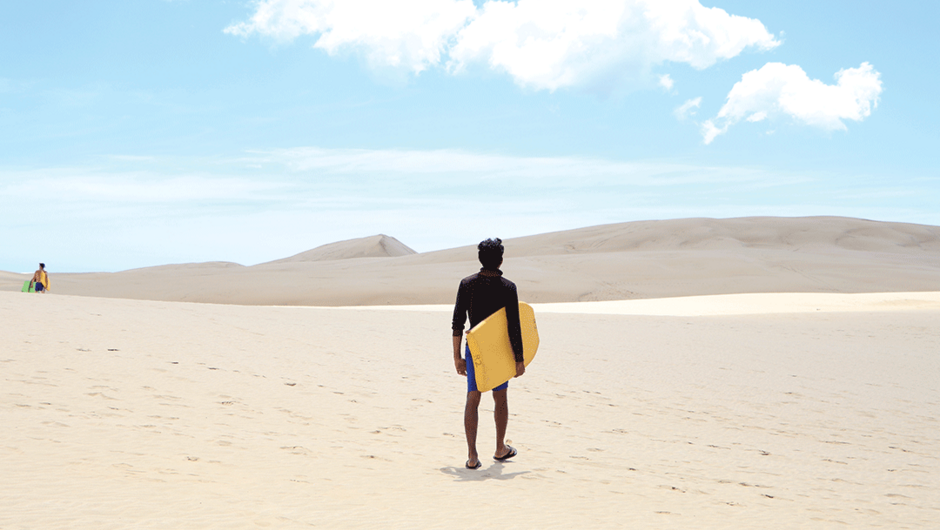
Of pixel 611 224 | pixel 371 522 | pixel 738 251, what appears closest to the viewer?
pixel 371 522

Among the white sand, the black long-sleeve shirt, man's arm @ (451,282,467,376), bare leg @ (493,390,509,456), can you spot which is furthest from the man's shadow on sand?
the black long-sleeve shirt

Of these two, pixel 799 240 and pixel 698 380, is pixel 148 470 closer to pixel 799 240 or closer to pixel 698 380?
pixel 698 380

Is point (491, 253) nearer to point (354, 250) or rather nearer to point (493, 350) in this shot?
point (493, 350)

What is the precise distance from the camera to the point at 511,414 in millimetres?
7168

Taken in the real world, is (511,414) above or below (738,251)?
below

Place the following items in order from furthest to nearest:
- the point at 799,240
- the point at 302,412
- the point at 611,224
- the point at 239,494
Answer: the point at 611,224
the point at 799,240
the point at 302,412
the point at 239,494

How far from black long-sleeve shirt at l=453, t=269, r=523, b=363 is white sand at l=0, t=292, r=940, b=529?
100cm

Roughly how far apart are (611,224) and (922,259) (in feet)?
88.4

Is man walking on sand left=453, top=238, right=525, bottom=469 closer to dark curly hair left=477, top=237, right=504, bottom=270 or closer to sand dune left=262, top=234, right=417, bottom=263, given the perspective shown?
dark curly hair left=477, top=237, right=504, bottom=270

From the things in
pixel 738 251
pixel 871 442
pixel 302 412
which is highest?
pixel 738 251

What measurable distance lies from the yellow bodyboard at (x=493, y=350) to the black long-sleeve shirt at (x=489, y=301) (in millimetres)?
47

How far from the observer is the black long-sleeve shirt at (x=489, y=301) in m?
5.10

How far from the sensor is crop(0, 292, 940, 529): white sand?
400 centimetres

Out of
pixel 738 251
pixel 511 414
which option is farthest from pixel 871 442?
pixel 738 251
